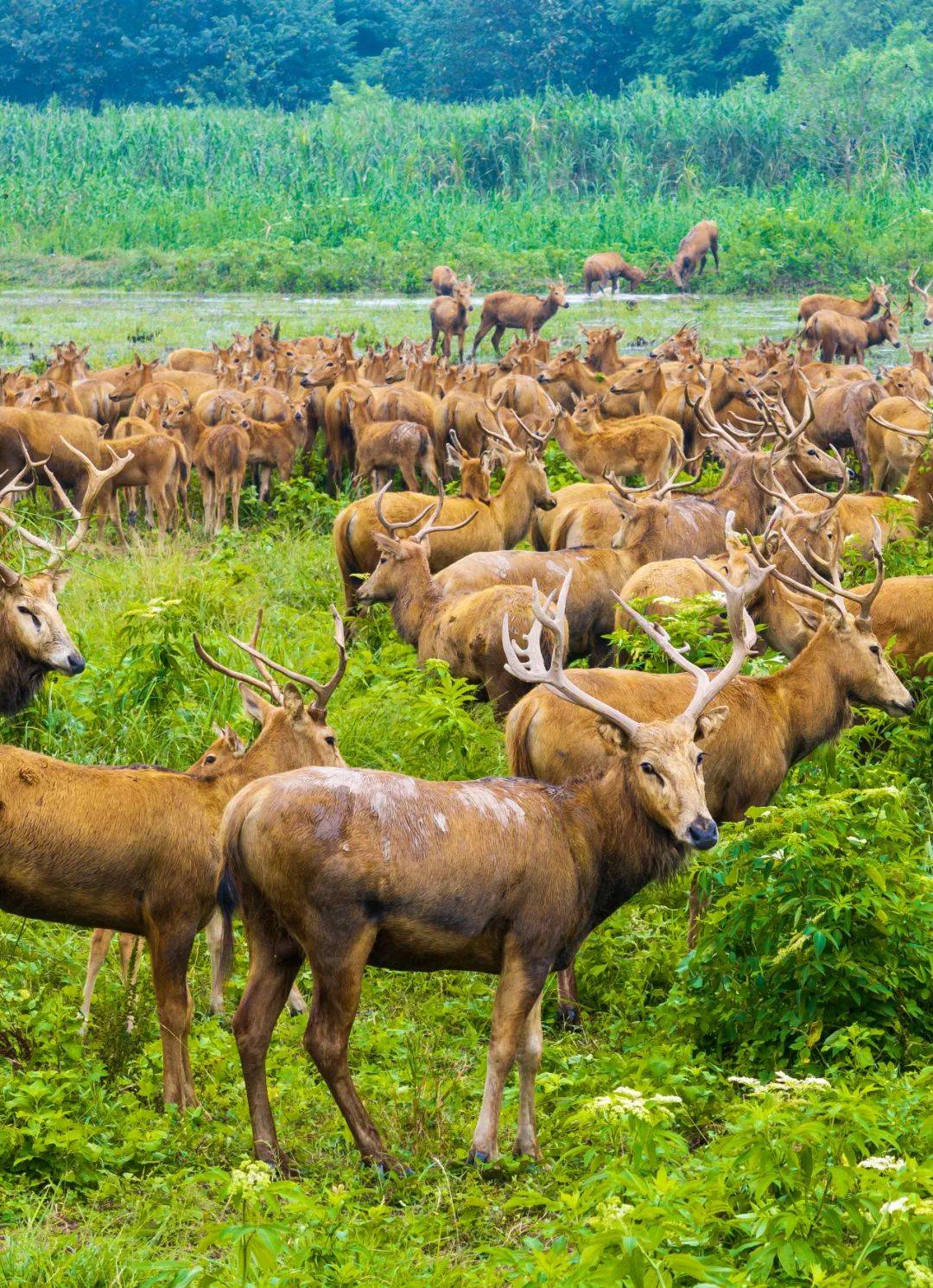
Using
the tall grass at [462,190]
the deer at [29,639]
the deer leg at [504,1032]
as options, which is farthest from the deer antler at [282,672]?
the tall grass at [462,190]

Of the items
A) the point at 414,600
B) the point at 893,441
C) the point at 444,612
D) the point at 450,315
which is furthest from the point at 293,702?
the point at 450,315

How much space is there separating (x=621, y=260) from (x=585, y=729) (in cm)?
2675

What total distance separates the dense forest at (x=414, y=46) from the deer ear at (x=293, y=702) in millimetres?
50128

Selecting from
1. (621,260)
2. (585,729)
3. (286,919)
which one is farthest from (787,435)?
(621,260)

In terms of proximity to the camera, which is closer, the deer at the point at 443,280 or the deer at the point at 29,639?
the deer at the point at 29,639

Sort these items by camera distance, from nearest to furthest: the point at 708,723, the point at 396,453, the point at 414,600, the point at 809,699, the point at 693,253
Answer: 1. the point at 708,723
2. the point at 809,699
3. the point at 414,600
4. the point at 396,453
5. the point at 693,253

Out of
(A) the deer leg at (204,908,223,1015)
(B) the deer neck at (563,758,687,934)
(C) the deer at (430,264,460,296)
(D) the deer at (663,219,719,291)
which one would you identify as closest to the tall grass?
(D) the deer at (663,219,719,291)

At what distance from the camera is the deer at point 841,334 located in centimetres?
2448

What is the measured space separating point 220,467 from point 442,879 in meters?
10.6

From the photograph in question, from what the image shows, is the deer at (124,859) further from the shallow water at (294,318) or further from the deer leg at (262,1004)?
the shallow water at (294,318)

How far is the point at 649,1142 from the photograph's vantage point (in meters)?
4.41

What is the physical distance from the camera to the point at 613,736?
608 cm

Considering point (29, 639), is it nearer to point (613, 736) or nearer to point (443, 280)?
point (613, 736)

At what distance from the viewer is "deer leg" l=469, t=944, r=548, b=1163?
5527mm
